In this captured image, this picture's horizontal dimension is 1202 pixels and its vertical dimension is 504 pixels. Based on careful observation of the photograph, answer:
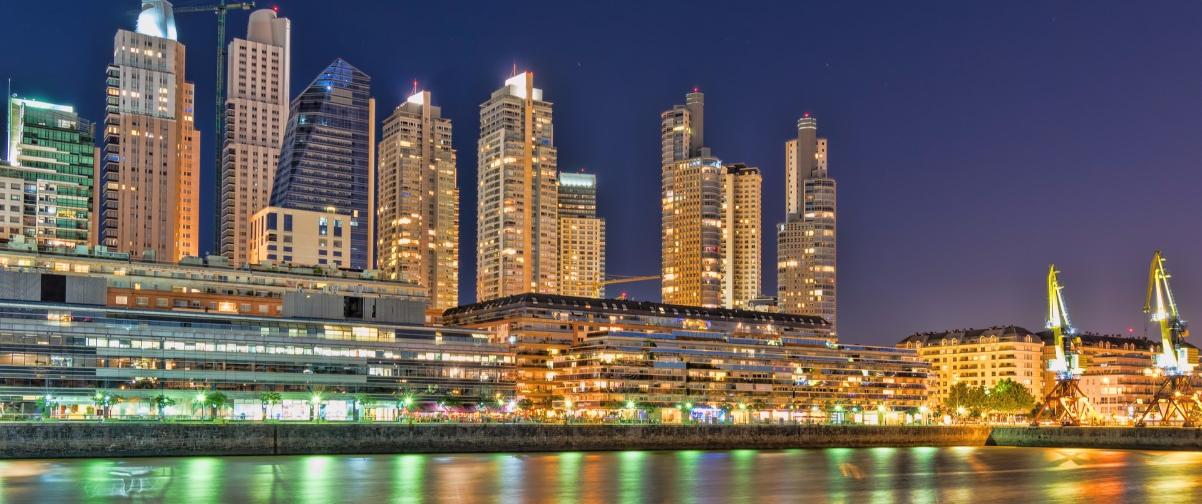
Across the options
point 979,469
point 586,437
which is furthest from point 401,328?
point 979,469

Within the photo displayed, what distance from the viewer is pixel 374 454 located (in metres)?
133

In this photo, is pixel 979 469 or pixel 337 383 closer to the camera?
pixel 979 469

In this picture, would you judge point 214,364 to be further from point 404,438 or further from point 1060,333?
point 1060,333

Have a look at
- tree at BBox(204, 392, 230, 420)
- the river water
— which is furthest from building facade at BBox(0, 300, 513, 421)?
the river water

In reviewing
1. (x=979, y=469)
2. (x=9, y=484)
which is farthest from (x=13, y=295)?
(x=979, y=469)

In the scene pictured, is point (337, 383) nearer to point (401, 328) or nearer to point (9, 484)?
point (401, 328)

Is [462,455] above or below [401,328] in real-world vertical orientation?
below

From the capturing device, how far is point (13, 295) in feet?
490

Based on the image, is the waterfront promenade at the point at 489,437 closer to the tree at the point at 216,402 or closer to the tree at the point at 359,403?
the tree at the point at 216,402

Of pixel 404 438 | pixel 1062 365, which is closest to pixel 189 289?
pixel 404 438

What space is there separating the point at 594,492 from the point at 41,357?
272ft

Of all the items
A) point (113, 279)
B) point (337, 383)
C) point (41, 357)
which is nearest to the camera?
point (41, 357)

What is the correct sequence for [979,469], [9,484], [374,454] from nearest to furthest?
[9,484]
[979,469]
[374,454]

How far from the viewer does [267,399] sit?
506 ft
